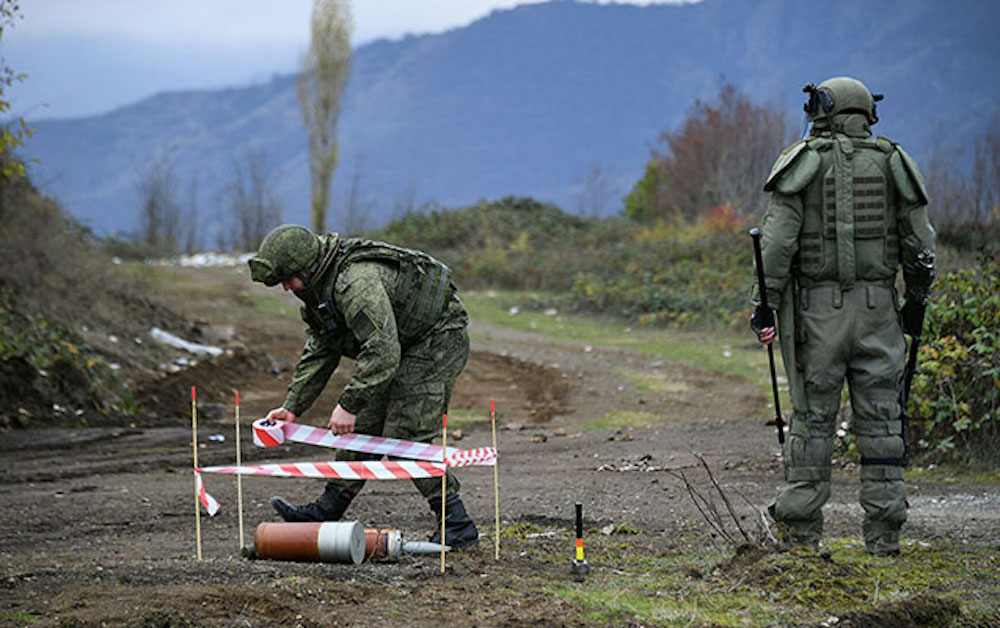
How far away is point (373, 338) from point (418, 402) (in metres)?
0.61

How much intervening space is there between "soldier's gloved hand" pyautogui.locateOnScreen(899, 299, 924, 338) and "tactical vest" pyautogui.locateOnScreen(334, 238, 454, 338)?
283 centimetres

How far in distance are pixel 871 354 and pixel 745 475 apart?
3.87 metres

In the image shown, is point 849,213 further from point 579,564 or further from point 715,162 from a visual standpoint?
point 715,162

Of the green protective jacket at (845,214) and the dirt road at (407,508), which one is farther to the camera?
the green protective jacket at (845,214)

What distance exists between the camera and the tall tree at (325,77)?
4559 cm

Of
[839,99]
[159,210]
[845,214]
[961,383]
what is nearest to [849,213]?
[845,214]

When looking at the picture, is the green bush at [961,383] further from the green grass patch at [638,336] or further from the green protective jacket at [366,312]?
the green protective jacket at [366,312]

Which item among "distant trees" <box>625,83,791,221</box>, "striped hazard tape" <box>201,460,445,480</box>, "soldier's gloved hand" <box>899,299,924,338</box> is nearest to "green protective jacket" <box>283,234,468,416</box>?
"striped hazard tape" <box>201,460,445,480</box>

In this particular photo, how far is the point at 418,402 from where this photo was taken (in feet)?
22.3

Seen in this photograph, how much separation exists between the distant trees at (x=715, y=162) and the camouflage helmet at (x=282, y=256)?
1059 inches

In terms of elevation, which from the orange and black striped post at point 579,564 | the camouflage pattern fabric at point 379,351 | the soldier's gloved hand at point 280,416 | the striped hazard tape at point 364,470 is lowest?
the orange and black striped post at point 579,564

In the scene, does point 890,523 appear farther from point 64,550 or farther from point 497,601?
point 64,550

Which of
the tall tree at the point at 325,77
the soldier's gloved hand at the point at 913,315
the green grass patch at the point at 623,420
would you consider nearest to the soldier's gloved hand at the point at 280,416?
the soldier's gloved hand at the point at 913,315

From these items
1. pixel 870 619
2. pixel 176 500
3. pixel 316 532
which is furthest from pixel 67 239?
pixel 870 619
